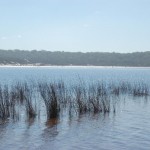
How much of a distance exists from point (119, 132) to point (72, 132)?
4.70 feet

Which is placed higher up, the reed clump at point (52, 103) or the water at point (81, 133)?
the reed clump at point (52, 103)

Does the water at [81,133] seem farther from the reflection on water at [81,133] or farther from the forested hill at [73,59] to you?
the forested hill at [73,59]

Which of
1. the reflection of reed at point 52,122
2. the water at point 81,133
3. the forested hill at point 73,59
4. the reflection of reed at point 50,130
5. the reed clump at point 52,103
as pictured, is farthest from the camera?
the forested hill at point 73,59

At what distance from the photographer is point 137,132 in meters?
11.1

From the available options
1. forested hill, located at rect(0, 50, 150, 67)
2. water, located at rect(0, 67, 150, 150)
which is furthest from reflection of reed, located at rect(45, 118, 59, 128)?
forested hill, located at rect(0, 50, 150, 67)

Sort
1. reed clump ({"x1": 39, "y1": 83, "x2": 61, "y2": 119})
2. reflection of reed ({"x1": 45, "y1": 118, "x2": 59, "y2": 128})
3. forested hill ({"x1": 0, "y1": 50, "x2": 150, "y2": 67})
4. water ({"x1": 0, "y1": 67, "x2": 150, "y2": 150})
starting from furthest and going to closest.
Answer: forested hill ({"x1": 0, "y1": 50, "x2": 150, "y2": 67}) < reed clump ({"x1": 39, "y1": 83, "x2": 61, "y2": 119}) < reflection of reed ({"x1": 45, "y1": 118, "x2": 59, "y2": 128}) < water ({"x1": 0, "y1": 67, "x2": 150, "y2": 150})

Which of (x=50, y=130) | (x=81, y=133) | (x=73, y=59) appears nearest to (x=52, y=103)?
(x=50, y=130)

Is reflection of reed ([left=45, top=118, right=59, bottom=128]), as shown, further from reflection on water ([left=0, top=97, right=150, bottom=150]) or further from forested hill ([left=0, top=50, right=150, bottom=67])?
forested hill ([left=0, top=50, right=150, bottom=67])

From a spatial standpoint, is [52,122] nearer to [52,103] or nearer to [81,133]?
[52,103]

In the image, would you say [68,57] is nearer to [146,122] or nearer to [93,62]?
[93,62]

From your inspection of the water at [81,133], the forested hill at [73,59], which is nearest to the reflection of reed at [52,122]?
the water at [81,133]

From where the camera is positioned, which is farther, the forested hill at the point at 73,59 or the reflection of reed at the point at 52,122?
the forested hill at the point at 73,59

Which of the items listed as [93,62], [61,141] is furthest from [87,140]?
[93,62]

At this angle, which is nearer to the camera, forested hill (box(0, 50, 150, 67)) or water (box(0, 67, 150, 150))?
water (box(0, 67, 150, 150))
